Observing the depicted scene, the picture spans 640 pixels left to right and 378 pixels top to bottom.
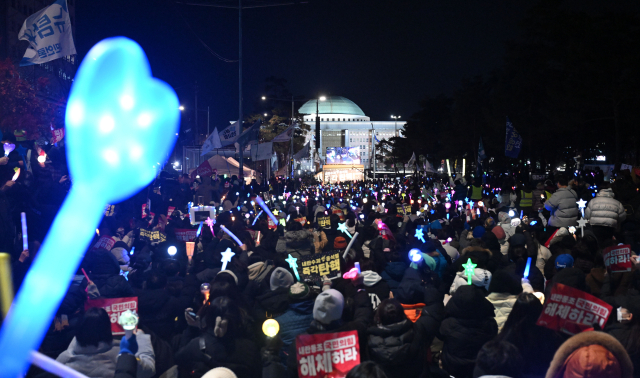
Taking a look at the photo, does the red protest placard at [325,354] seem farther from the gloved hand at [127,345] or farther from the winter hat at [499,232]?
the winter hat at [499,232]

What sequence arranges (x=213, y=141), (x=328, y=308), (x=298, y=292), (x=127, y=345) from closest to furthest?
(x=127, y=345)
(x=328, y=308)
(x=298, y=292)
(x=213, y=141)

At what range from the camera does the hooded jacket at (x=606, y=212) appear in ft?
30.1

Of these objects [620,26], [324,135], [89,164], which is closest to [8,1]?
[89,164]

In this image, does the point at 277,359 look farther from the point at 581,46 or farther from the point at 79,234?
the point at 581,46

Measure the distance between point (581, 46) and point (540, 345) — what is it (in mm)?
25241

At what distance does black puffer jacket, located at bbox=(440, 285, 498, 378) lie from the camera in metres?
4.72

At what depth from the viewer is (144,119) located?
3105 centimetres

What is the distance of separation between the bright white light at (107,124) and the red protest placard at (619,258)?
19.0m

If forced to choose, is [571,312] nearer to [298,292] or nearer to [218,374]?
[298,292]

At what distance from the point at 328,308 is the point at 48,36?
38.6ft

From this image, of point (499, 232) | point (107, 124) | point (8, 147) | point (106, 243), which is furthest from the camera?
point (107, 124)

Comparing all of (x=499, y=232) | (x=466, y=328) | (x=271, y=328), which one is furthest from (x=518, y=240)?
(x=271, y=328)

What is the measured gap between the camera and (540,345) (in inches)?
Result: 180

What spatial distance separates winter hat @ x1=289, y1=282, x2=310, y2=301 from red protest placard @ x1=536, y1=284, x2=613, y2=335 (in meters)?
1.88
